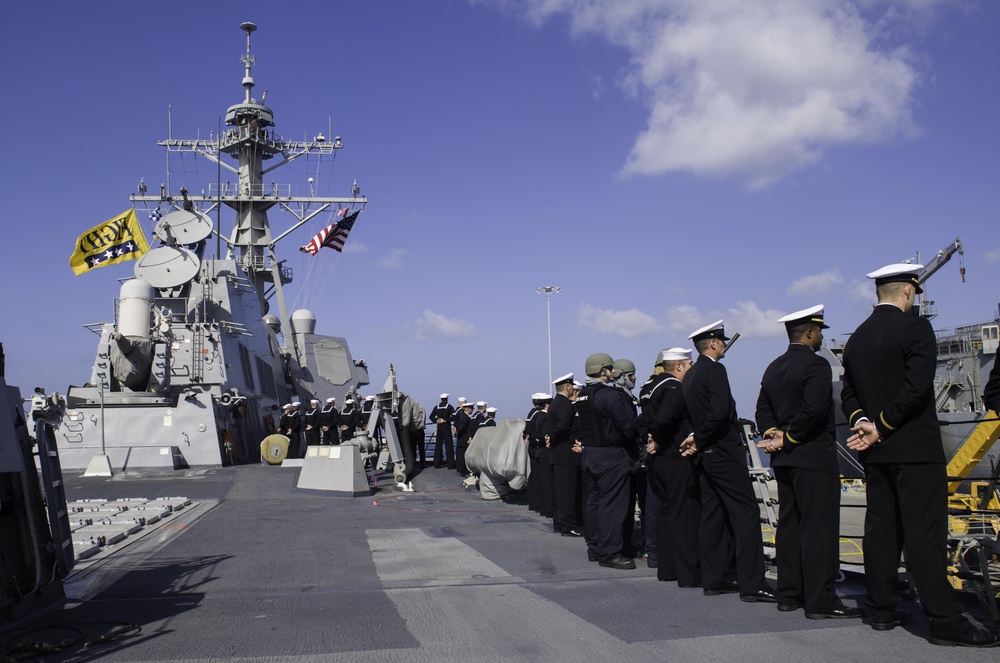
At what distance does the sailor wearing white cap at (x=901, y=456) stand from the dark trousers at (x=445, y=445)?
1518 centimetres

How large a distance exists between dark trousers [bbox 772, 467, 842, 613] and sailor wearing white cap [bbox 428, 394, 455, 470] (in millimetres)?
14113

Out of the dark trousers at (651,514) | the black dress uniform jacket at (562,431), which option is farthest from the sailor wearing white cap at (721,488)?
the black dress uniform jacket at (562,431)

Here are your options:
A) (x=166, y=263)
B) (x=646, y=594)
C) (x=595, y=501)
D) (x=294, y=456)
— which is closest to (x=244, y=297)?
(x=166, y=263)

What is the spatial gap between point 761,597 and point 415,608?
2.00 m

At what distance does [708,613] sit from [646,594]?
64 centimetres

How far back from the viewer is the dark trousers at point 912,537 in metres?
3.82

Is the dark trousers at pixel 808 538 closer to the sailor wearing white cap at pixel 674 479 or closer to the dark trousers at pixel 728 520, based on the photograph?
the dark trousers at pixel 728 520

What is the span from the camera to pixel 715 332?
5.49 m

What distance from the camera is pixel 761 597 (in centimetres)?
489

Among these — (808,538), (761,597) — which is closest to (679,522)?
(761,597)

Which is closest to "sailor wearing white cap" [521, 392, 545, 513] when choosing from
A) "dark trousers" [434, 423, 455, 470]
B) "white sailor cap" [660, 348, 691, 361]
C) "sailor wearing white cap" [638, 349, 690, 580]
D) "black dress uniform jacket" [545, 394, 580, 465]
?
"black dress uniform jacket" [545, 394, 580, 465]

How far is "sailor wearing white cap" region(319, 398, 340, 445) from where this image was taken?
17.8 metres

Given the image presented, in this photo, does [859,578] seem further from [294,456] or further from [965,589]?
[294,456]

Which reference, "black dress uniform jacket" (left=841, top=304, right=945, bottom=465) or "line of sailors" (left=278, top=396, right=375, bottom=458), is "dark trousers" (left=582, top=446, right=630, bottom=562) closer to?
"black dress uniform jacket" (left=841, top=304, right=945, bottom=465)
